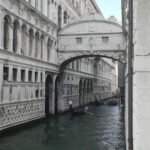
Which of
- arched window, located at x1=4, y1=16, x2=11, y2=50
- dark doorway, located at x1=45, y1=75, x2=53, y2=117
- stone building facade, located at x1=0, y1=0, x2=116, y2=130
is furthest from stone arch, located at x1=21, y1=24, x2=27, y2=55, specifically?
dark doorway, located at x1=45, y1=75, x2=53, y2=117

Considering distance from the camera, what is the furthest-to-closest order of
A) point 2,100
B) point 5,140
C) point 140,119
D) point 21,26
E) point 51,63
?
point 51,63, point 21,26, point 2,100, point 5,140, point 140,119

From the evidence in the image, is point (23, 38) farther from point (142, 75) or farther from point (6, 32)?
point (142, 75)

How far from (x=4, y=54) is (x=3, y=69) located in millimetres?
615

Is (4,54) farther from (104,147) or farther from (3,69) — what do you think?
(104,147)

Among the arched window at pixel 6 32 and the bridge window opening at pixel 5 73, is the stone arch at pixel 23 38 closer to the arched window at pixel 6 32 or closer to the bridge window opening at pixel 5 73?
the arched window at pixel 6 32

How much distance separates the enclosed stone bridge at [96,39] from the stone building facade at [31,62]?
122cm

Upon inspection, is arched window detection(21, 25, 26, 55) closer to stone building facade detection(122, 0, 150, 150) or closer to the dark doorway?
the dark doorway

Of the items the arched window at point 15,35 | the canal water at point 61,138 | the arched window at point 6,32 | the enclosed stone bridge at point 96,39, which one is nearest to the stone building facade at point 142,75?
the canal water at point 61,138

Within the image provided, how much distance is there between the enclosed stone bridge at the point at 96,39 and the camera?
15.2 metres

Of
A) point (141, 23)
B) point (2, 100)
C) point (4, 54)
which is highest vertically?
point (4, 54)

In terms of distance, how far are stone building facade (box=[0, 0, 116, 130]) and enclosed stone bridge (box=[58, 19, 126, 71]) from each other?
1.22m

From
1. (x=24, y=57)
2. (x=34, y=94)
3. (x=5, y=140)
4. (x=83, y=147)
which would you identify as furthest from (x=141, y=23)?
(x=34, y=94)

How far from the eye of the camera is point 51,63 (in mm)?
15242

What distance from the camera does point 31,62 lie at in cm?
1251
